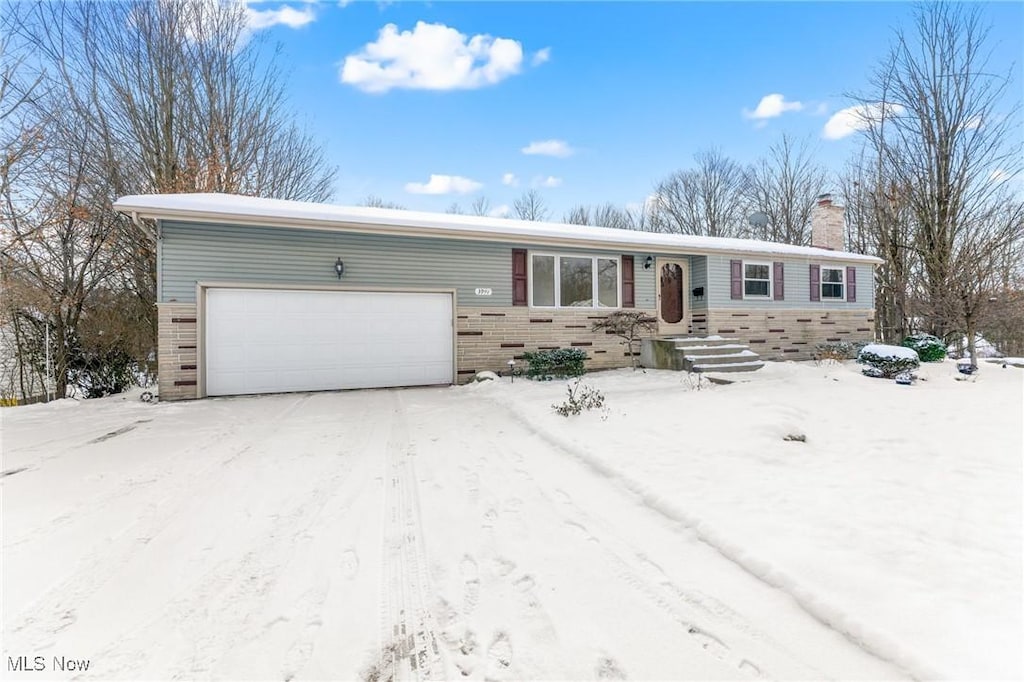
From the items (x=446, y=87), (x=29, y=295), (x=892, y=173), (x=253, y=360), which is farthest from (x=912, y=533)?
(x=892, y=173)

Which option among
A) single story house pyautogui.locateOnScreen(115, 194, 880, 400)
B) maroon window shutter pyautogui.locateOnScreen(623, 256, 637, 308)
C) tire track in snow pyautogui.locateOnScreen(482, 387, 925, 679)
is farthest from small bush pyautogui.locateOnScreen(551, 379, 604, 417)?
maroon window shutter pyautogui.locateOnScreen(623, 256, 637, 308)

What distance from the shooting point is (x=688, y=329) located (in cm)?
1107

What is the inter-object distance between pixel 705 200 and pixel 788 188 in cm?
421

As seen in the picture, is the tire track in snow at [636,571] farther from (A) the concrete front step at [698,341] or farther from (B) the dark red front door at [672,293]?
(B) the dark red front door at [672,293]

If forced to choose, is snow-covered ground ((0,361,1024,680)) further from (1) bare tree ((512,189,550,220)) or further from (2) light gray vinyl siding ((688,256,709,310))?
(1) bare tree ((512,189,550,220))

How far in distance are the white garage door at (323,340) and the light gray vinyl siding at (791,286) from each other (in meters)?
7.13

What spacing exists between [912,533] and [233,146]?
1624 cm

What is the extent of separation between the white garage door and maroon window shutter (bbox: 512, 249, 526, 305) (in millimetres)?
1512

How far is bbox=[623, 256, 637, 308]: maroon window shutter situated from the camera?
10227 millimetres

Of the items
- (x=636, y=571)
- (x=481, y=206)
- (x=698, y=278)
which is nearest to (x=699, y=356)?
(x=698, y=278)

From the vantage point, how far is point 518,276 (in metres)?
9.25

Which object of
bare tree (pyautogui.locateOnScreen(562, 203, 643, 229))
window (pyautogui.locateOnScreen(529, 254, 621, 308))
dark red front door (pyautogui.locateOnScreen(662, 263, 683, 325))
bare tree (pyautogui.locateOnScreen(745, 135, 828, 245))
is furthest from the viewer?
bare tree (pyautogui.locateOnScreen(562, 203, 643, 229))

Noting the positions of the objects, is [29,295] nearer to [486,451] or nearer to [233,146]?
[233,146]

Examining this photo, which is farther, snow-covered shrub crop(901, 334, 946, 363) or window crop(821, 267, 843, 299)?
window crop(821, 267, 843, 299)
